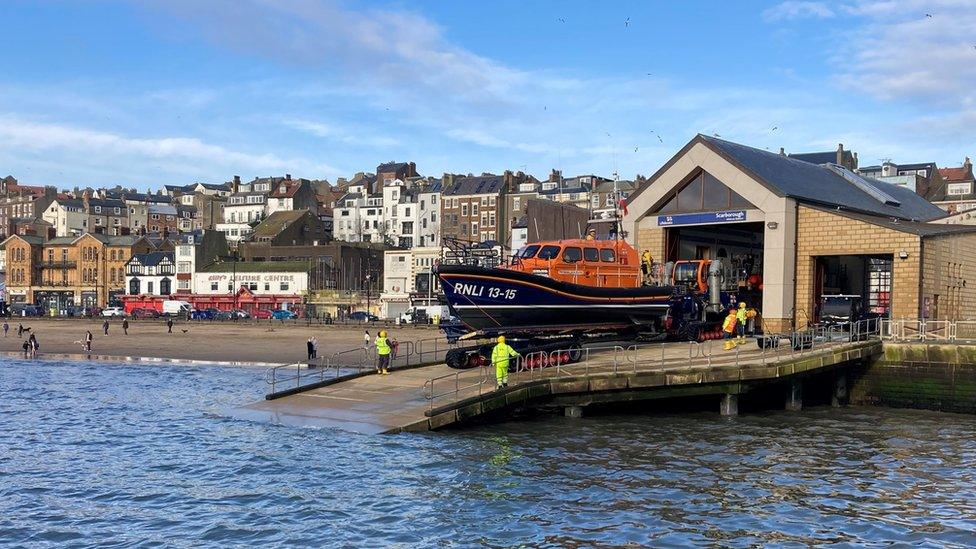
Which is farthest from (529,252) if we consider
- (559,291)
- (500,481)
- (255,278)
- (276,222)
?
(276,222)

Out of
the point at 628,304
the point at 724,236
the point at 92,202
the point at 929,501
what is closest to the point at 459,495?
the point at 929,501

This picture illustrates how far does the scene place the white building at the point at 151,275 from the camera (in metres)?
108

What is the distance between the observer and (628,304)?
1271 inches

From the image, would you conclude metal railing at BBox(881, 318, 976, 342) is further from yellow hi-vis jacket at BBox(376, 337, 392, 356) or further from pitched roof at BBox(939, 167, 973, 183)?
pitched roof at BBox(939, 167, 973, 183)

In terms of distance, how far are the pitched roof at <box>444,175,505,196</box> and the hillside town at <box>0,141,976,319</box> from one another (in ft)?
0.61

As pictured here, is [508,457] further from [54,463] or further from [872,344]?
[872,344]

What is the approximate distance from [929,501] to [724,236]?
1013 inches

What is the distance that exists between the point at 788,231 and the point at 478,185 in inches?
3173

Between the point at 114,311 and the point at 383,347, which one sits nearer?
the point at 383,347

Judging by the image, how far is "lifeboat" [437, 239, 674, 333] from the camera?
29406 millimetres

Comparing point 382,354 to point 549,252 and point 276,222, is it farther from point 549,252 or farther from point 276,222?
point 276,222

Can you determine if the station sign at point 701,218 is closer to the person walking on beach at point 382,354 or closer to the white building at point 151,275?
the person walking on beach at point 382,354

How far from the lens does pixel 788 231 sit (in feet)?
120

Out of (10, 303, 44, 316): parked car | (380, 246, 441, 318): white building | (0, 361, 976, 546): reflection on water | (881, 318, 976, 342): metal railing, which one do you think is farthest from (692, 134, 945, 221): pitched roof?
(10, 303, 44, 316): parked car
